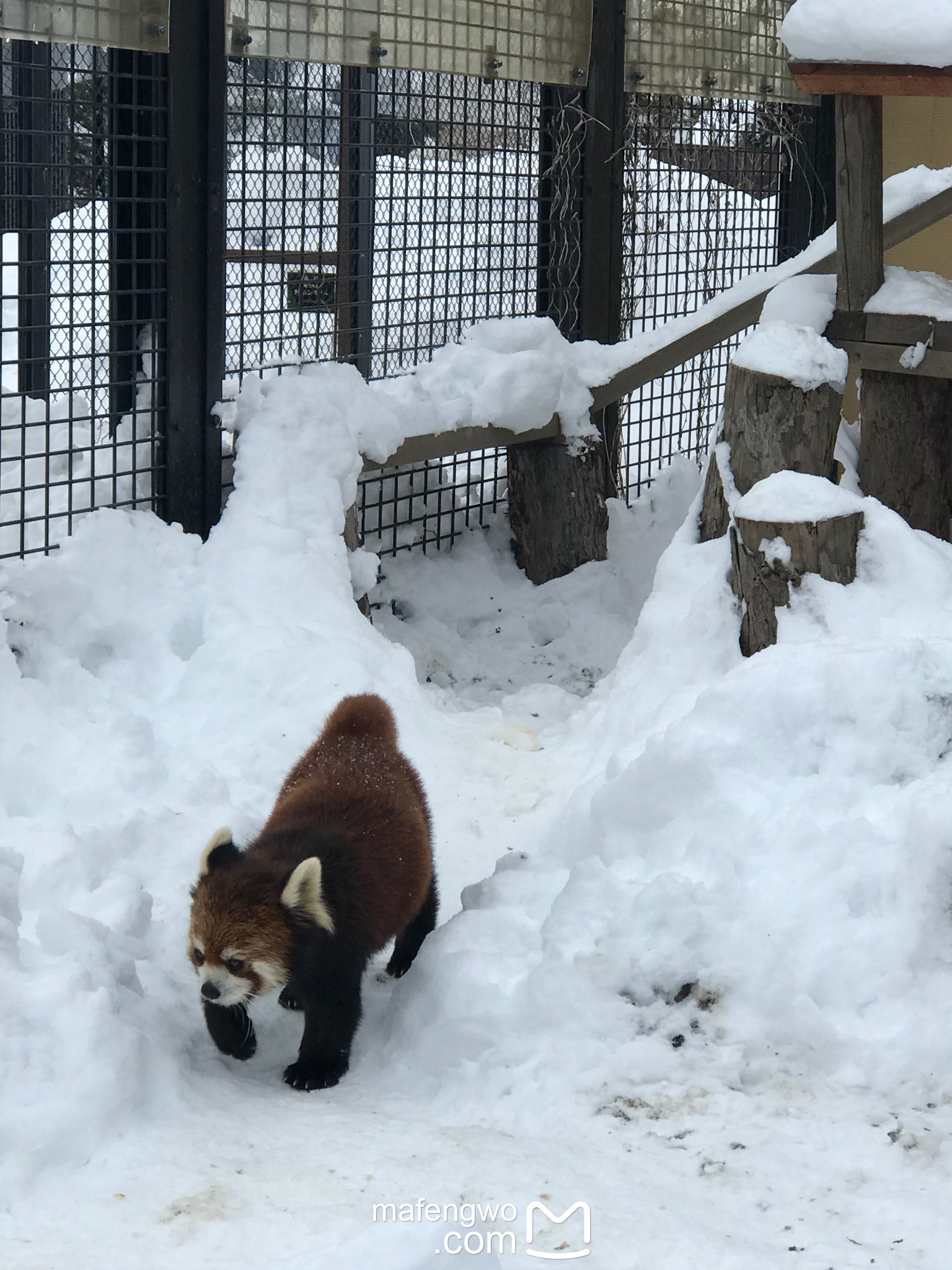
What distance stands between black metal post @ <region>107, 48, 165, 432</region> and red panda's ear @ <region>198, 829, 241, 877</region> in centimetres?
223

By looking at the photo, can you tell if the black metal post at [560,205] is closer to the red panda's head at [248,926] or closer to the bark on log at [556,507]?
the bark on log at [556,507]

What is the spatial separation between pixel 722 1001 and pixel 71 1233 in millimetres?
1303

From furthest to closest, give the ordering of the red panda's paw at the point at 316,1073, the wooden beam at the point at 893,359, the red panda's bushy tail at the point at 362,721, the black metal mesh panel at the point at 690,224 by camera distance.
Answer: the black metal mesh panel at the point at 690,224 → the wooden beam at the point at 893,359 → the red panda's bushy tail at the point at 362,721 → the red panda's paw at the point at 316,1073

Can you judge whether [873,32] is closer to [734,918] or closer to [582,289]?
[582,289]

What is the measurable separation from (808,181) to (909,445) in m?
2.93

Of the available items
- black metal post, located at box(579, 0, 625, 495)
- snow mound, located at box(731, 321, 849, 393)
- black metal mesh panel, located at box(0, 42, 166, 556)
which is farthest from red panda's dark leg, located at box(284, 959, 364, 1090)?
black metal post, located at box(579, 0, 625, 495)

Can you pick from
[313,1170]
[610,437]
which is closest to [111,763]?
[313,1170]

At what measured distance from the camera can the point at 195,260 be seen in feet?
15.9

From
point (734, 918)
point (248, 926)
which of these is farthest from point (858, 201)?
point (248, 926)

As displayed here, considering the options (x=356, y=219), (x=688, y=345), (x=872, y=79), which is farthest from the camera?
(x=356, y=219)

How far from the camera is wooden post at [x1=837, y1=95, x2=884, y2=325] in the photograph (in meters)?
4.94

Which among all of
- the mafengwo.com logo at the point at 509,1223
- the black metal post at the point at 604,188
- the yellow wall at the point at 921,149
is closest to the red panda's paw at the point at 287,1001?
the mafengwo.com logo at the point at 509,1223

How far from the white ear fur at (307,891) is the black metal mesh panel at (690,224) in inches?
174

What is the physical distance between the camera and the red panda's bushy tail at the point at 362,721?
11.3 feet
